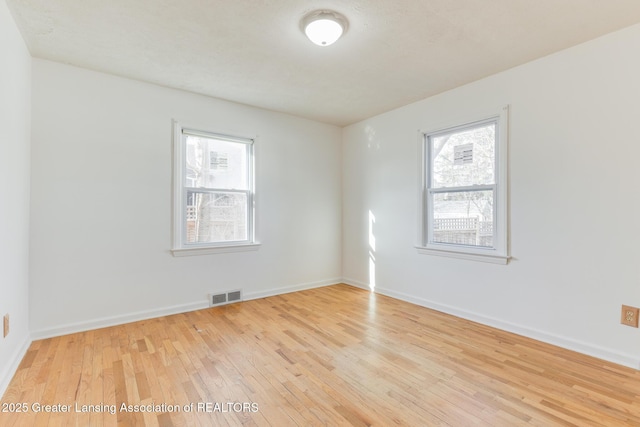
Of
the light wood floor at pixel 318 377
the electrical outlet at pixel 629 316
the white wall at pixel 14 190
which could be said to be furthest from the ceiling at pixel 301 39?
the light wood floor at pixel 318 377

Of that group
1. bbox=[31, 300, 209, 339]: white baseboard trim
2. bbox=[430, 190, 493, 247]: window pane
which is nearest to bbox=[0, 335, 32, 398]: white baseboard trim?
bbox=[31, 300, 209, 339]: white baseboard trim

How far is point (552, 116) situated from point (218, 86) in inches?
127

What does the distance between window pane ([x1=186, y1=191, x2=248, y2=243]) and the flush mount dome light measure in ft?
7.27

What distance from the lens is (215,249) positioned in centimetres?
370

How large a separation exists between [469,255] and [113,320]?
3.66 m

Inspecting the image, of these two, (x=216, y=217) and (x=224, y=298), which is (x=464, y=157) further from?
(x=224, y=298)

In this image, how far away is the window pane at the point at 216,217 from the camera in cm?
362

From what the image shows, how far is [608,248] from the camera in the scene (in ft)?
7.89

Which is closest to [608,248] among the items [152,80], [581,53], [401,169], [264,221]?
[581,53]

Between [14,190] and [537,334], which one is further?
[537,334]

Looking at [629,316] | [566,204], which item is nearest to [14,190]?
[566,204]

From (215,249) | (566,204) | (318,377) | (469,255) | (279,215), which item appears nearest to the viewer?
(318,377)

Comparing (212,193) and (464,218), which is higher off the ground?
(212,193)

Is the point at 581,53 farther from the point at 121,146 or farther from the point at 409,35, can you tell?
the point at 121,146
